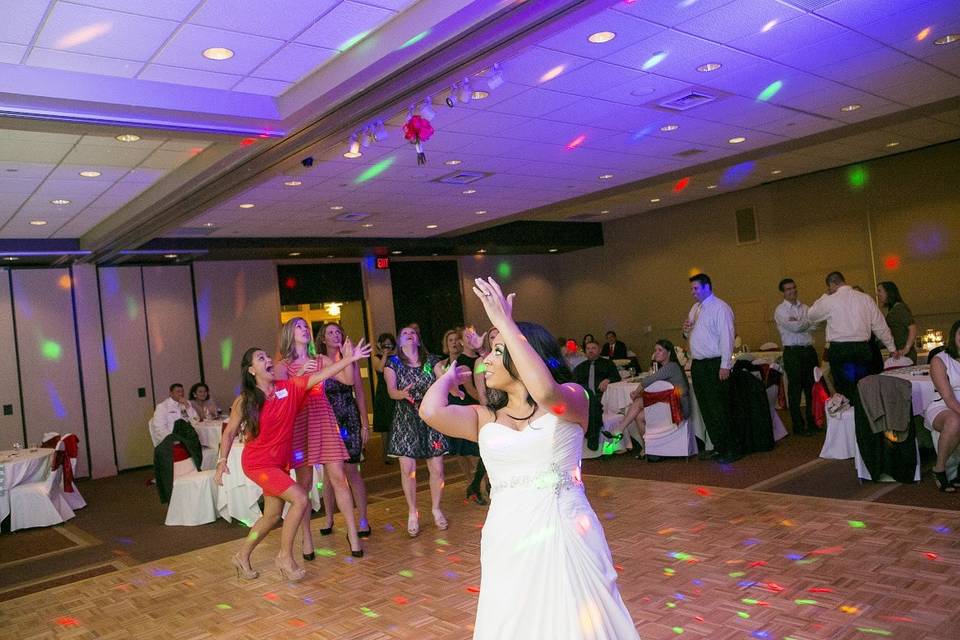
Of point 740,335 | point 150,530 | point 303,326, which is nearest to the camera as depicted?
point 303,326

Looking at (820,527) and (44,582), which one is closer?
(820,527)

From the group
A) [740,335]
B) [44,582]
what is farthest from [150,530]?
[740,335]

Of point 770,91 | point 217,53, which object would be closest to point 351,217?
point 770,91

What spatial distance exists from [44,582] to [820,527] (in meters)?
5.08

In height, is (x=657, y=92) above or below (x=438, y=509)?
above

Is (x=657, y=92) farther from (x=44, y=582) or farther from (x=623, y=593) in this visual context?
(x=44, y=582)

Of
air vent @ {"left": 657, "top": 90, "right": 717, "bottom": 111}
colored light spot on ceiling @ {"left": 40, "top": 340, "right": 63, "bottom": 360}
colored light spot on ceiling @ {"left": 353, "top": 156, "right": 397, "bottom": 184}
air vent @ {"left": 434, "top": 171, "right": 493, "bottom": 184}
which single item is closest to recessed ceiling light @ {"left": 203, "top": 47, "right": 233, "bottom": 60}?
colored light spot on ceiling @ {"left": 353, "top": 156, "right": 397, "bottom": 184}

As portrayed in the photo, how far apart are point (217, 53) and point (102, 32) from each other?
59 cm

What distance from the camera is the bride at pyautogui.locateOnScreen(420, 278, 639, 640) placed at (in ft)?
7.29

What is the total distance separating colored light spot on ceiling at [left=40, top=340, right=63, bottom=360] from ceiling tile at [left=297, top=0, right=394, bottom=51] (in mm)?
7812

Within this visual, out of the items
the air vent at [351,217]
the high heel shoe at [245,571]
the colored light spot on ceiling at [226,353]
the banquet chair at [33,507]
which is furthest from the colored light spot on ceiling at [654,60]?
the colored light spot on ceiling at [226,353]

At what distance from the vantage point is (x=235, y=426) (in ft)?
15.9

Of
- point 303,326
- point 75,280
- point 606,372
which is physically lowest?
point 606,372

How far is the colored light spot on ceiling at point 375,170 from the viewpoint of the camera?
6.86 metres
